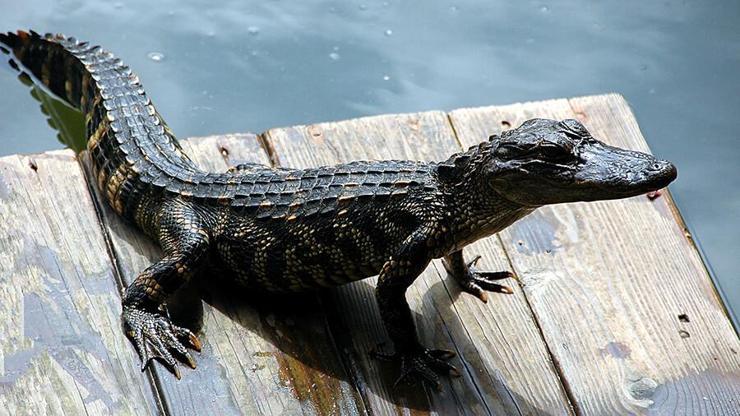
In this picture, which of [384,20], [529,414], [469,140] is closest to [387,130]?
[469,140]

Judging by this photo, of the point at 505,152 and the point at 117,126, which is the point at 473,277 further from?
the point at 117,126

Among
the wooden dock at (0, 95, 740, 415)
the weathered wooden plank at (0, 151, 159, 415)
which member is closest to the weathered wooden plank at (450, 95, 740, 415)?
the wooden dock at (0, 95, 740, 415)

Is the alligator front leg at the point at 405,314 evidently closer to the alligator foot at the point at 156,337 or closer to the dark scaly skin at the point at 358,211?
the dark scaly skin at the point at 358,211

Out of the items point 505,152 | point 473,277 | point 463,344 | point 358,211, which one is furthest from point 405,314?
point 505,152

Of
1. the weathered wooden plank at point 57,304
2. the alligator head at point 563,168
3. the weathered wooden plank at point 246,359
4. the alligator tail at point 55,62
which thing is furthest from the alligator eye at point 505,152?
the alligator tail at point 55,62

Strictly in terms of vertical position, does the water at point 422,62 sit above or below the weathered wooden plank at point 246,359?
below

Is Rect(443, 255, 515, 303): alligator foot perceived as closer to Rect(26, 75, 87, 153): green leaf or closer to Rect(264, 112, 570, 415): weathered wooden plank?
Rect(264, 112, 570, 415): weathered wooden plank

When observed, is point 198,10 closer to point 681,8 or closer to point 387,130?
point 387,130
